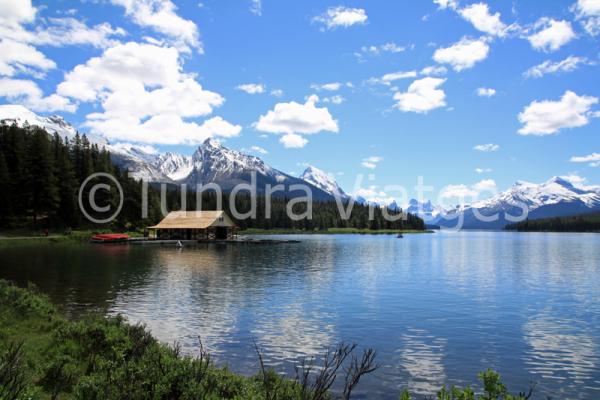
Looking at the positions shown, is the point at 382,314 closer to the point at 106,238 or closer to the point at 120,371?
the point at 120,371

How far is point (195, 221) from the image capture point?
124812 millimetres

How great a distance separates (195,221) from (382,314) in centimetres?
10251

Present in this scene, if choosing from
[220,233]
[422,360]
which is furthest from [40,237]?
[422,360]

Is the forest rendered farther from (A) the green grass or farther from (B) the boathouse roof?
(B) the boathouse roof

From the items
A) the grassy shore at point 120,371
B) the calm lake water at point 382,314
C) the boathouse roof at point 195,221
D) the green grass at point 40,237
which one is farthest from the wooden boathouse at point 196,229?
the grassy shore at point 120,371

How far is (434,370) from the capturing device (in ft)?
58.7

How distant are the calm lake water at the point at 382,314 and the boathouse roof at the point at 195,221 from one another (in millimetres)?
67953

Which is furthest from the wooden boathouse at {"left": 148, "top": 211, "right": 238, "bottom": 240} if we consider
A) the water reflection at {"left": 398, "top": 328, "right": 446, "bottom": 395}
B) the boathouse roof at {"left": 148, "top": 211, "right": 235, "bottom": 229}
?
the water reflection at {"left": 398, "top": 328, "right": 446, "bottom": 395}

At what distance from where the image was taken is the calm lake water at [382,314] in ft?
60.1

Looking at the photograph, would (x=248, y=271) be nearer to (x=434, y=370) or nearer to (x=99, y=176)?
(x=434, y=370)

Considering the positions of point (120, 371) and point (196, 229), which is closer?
point (120, 371)

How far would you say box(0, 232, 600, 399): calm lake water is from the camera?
18328 mm

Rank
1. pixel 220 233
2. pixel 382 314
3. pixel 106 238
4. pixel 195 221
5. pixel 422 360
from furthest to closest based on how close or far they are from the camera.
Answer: pixel 220 233 → pixel 195 221 → pixel 106 238 → pixel 382 314 → pixel 422 360

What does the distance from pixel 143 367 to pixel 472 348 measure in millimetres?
15957
